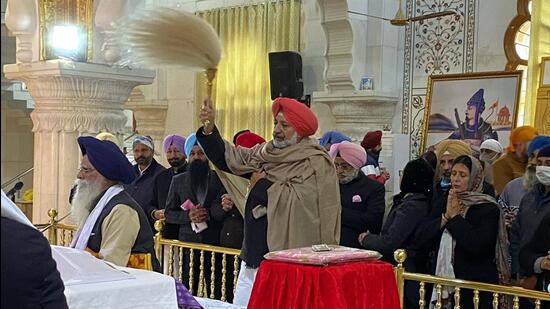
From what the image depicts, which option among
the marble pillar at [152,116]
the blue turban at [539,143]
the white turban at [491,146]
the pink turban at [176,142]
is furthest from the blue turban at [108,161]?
the marble pillar at [152,116]

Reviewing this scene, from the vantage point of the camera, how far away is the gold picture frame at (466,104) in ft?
28.5

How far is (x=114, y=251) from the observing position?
12.3 ft

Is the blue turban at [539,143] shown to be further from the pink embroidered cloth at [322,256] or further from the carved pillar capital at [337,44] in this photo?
the carved pillar capital at [337,44]

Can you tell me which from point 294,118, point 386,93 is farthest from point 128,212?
point 386,93

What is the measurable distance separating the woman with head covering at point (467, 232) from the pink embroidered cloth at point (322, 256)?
1.79 feet

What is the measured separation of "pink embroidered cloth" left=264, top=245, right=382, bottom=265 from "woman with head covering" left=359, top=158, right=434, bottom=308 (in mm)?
661

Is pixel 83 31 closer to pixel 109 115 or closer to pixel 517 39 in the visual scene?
pixel 109 115

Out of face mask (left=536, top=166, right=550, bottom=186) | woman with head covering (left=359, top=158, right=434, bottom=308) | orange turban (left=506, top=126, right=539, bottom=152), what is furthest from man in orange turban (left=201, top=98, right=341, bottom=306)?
orange turban (left=506, top=126, right=539, bottom=152)

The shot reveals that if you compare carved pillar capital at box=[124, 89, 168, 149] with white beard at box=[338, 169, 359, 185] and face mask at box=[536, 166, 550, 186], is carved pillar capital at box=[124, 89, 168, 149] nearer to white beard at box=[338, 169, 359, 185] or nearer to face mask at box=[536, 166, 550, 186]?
white beard at box=[338, 169, 359, 185]

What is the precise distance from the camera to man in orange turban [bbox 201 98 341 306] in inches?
190

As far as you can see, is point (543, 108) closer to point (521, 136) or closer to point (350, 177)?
point (521, 136)

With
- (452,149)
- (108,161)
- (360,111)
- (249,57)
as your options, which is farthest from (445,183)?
(249,57)

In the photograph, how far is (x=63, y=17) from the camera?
690 cm

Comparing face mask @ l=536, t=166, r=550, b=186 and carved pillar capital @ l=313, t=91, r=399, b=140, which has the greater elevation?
carved pillar capital @ l=313, t=91, r=399, b=140
